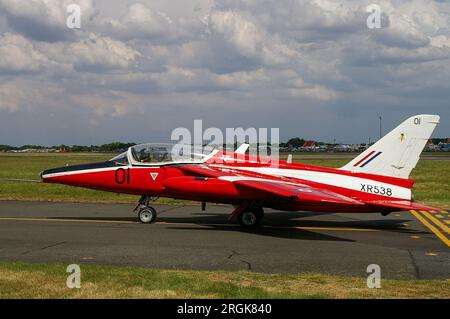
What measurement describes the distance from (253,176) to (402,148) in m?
4.38

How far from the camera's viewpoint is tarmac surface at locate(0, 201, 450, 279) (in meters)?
10.2

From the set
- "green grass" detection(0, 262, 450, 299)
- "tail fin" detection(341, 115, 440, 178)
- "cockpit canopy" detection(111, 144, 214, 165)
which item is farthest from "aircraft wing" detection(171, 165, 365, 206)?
"green grass" detection(0, 262, 450, 299)

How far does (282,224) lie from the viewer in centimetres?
1608

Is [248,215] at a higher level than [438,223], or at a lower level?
higher

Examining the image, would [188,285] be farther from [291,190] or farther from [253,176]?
[253,176]

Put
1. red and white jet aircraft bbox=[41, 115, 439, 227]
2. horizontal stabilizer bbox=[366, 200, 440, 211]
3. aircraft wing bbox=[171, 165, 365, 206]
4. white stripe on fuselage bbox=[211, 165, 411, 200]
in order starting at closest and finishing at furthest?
1. aircraft wing bbox=[171, 165, 365, 206]
2. horizontal stabilizer bbox=[366, 200, 440, 211]
3. red and white jet aircraft bbox=[41, 115, 439, 227]
4. white stripe on fuselage bbox=[211, 165, 411, 200]

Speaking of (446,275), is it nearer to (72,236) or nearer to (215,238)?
(215,238)

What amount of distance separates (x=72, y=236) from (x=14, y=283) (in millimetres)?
5396

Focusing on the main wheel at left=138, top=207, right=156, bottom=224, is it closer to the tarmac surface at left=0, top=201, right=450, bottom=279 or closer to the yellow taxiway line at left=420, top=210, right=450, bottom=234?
the tarmac surface at left=0, top=201, right=450, bottom=279

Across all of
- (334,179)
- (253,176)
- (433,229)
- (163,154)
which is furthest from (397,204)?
(163,154)

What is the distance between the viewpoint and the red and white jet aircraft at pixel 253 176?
14.6 m
